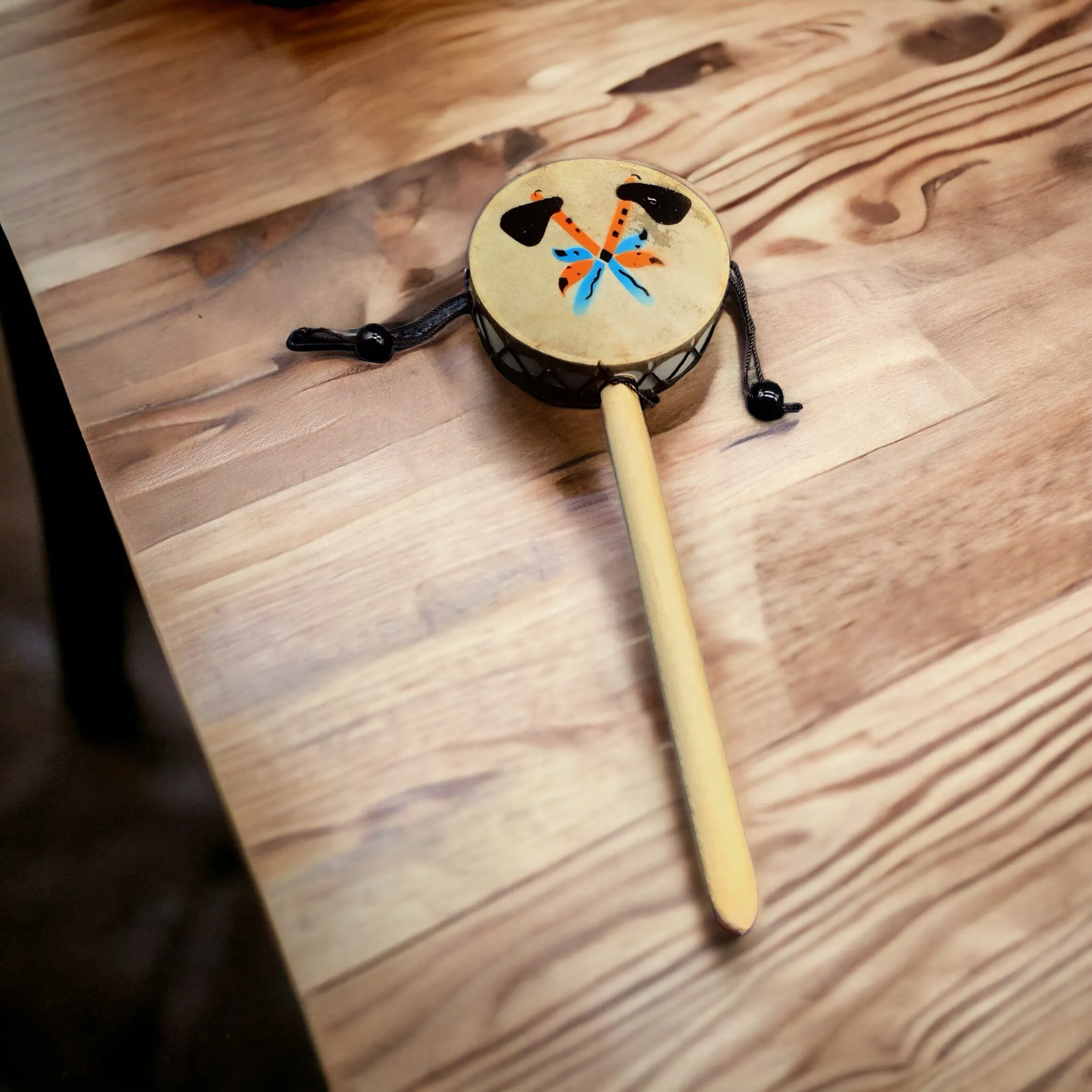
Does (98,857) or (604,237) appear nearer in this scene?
(604,237)

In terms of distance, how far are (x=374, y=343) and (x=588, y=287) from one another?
0.16 metres

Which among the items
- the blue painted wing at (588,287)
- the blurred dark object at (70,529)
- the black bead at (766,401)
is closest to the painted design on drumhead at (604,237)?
the blue painted wing at (588,287)

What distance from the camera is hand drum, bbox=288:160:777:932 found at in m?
0.49

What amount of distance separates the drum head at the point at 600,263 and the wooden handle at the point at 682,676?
1.7 inches

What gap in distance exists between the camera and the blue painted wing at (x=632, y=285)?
550 mm

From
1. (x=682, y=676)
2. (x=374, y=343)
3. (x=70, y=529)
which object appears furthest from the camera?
(x=70, y=529)

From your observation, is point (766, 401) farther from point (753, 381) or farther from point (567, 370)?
point (567, 370)

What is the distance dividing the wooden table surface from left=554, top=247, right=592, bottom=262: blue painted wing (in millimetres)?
99

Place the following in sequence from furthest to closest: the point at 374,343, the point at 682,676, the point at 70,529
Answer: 1. the point at 70,529
2. the point at 374,343
3. the point at 682,676

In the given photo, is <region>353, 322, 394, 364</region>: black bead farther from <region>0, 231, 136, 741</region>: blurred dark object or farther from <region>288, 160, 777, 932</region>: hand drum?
<region>0, 231, 136, 741</region>: blurred dark object

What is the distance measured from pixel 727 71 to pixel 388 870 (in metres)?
0.71

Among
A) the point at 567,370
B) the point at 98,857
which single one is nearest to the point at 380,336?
the point at 567,370

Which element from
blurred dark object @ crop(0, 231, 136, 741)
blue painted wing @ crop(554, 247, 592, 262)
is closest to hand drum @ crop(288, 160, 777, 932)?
blue painted wing @ crop(554, 247, 592, 262)

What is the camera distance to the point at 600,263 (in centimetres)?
56
